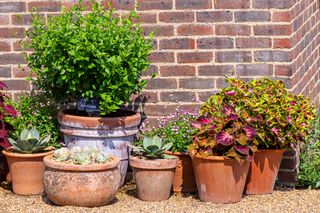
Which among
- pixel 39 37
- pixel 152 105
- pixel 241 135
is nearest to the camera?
pixel 241 135

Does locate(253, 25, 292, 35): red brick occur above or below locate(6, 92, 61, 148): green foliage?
above

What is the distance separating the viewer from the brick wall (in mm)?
7484

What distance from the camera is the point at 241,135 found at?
→ 269 inches

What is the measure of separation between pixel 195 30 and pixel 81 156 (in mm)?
1515

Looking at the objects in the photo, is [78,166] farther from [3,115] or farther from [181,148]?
[3,115]

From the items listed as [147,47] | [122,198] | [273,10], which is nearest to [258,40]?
[273,10]

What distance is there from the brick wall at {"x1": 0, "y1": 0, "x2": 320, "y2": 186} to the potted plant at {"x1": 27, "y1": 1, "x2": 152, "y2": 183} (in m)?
0.28

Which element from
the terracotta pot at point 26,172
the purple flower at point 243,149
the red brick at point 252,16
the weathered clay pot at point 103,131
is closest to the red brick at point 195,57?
the red brick at point 252,16

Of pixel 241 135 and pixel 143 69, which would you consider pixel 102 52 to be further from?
pixel 241 135

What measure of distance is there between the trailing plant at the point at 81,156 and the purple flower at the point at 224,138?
2.69 feet

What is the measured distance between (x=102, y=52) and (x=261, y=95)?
1.24 m

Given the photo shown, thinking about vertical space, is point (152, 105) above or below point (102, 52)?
below

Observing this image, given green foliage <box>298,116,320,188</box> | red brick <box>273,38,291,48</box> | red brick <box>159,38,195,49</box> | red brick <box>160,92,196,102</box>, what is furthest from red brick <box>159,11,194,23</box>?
green foliage <box>298,116,320,188</box>

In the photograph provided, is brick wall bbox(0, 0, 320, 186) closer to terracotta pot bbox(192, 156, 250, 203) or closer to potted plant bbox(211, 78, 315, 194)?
potted plant bbox(211, 78, 315, 194)
